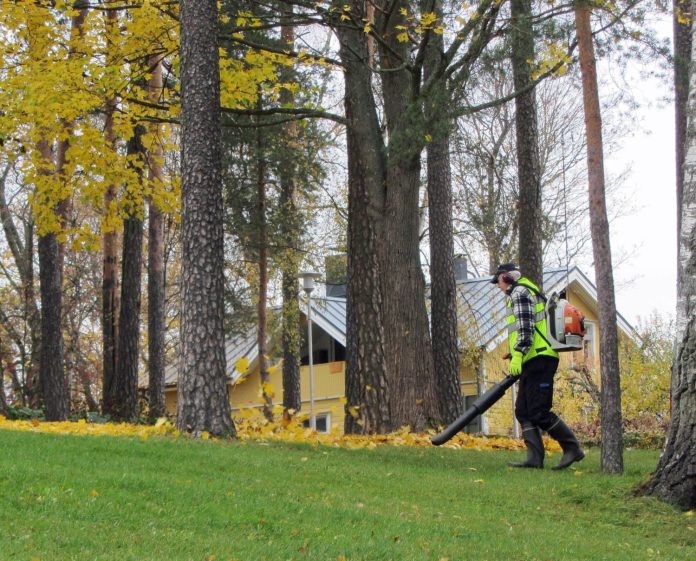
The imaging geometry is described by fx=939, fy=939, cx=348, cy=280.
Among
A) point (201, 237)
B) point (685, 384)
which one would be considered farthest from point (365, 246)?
point (685, 384)

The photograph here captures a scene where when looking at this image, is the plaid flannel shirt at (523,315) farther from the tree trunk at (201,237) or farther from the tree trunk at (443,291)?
the tree trunk at (443,291)

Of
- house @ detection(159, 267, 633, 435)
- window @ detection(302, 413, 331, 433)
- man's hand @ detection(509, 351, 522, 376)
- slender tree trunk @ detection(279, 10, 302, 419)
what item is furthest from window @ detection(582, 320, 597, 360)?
man's hand @ detection(509, 351, 522, 376)

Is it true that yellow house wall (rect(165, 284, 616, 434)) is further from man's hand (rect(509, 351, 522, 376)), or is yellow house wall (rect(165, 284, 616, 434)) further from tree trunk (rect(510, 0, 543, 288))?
man's hand (rect(509, 351, 522, 376))

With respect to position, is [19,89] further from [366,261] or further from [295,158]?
[295,158]

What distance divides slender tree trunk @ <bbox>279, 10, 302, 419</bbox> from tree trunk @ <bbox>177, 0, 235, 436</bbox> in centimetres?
828

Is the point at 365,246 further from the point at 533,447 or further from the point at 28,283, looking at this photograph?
the point at 28,283

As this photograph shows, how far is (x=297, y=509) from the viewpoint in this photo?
6.23 metres

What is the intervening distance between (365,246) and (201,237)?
Answer: 3375 millimetres

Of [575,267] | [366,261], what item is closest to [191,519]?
[366,261]

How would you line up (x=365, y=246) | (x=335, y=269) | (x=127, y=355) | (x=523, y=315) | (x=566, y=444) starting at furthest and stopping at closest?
(x=335, y=269) → (x=127, y=355) → (x=365, y=246) → (x=566, y=444) → (x=523, y=315)

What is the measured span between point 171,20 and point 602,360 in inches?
330

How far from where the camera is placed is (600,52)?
11.1m

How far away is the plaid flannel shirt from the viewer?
9.05 m

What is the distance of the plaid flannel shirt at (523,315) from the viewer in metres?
9.05
